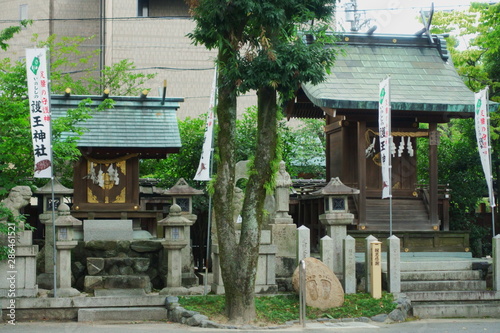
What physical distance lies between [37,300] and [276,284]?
17.7 ft

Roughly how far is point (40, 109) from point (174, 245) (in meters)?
4.35

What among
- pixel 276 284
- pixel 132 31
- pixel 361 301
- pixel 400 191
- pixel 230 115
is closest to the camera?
pixel 230 115

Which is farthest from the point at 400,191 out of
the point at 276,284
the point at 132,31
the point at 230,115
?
the point at 132,31

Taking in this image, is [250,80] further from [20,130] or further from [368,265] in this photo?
[20,130]

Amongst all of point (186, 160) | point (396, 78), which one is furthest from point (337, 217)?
point (186, 160)

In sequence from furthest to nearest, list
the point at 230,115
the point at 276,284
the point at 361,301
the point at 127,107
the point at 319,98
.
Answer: the point at 127,107, the point at 319,98, the point at 276,284, the point at 361,301, the point at 230,115

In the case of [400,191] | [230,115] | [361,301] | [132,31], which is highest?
[132,31]

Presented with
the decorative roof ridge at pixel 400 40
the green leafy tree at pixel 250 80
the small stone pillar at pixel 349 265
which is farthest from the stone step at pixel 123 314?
the decorative roof ridge at pixel 400 40

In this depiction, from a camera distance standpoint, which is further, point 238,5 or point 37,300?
point 37,300

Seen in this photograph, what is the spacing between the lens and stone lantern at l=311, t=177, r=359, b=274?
55.4 ft

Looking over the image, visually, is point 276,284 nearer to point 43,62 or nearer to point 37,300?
point 37,300

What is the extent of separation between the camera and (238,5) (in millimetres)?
13391

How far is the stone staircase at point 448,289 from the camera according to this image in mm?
15719

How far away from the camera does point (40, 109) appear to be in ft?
50.7
